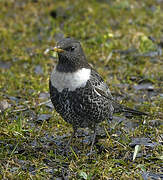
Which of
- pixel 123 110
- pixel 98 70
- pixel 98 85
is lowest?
pixel 98 70

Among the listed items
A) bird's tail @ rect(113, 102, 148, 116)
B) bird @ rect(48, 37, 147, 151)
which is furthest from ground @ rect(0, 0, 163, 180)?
bird @ rect(48, 37, 147, 151)

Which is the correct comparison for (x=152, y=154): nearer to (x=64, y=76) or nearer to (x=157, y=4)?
(x=64, y=76)

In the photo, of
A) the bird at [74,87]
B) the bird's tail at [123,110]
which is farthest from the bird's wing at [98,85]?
the bird's tail at [123,110]

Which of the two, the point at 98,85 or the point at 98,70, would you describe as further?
the point at 98,70

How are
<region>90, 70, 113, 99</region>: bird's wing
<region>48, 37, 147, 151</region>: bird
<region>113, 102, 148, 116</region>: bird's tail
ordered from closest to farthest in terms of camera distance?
1. <region>48, 37, 147, 151</region>: bird
2. <region>90, 70, 113, 99</region>: bird's wing
3. <region>113, 102, 148, 116</region>: bird's tail

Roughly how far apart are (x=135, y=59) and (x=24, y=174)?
13.6 ft

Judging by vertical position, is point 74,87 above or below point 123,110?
above

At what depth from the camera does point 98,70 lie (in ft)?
25.2

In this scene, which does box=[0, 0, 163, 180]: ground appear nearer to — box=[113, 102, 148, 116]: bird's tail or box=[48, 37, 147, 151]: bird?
box=[113, 102, 148, 116]: bird's tail

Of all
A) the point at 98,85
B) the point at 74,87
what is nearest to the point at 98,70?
the point at 98,85

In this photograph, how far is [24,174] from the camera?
459 cm

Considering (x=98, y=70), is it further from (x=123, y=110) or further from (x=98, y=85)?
(x=98, y=85)

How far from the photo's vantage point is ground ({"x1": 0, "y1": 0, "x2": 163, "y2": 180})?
4910 mm

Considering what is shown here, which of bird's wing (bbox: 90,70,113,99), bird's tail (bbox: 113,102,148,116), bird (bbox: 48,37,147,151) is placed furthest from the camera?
bird's tail (bbox: 113,102,148,116)
